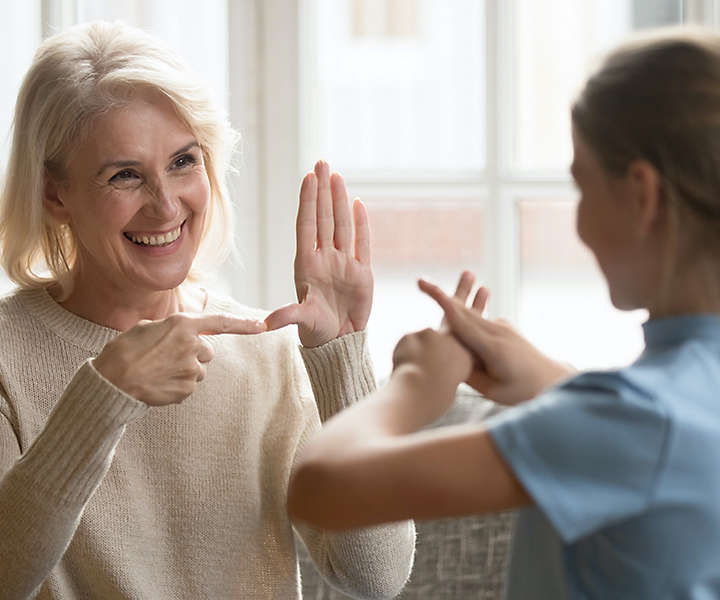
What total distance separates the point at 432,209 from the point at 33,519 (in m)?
1.65

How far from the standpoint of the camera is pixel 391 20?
9.18 ft

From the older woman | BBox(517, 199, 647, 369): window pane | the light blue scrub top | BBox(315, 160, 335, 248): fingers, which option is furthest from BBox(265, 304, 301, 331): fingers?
BBox(517, 199, 647, 369): window pane

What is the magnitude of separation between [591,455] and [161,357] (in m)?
0.74

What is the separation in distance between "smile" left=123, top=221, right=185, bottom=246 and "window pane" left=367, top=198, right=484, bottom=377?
3.91 feet

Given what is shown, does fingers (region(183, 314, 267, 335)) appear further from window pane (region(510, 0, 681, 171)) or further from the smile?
window pane (region(510, 0, 681, 171))

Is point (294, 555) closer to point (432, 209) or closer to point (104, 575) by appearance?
point (104, 575)

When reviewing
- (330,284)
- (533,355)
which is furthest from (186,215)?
(533,355)

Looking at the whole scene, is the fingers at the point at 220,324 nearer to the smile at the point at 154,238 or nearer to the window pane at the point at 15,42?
the smile at the point at 154,238

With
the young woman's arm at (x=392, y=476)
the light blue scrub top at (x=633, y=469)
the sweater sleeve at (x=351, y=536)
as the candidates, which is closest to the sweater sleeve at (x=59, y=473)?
the sweater sleeve at (x=351, y=536)

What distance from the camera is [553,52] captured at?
9.18ft

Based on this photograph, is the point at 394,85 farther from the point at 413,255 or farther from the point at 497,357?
the point at 497,357

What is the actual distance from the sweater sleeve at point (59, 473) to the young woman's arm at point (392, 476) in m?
0.54

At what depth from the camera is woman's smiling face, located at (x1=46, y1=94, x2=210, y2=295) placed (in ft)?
5.42

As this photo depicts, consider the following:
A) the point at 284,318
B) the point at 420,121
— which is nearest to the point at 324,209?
the point at 284,318
